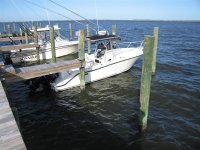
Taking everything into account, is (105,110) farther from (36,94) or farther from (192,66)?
(192,66)

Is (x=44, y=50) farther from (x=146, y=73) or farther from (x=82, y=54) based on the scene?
(x=146, y=73)

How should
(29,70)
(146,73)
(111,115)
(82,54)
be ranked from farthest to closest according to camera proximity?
1. (82,54)
2. (111,115)
3. (29,70)
4. (146,73)

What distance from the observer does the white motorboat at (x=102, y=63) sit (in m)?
12.8

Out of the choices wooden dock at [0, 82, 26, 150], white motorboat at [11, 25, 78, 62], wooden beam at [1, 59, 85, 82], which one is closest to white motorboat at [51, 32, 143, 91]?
wooden beam at [1, 59, 85, 82]

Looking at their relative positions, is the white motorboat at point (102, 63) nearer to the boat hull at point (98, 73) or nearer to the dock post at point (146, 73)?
the boat hull at point (98, 73)

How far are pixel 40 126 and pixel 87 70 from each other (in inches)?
195

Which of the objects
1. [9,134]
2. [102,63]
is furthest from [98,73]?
[9,134]

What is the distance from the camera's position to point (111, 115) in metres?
10.1

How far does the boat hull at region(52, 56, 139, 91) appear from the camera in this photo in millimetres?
12770

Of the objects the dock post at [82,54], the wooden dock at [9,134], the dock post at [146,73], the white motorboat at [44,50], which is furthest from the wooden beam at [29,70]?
the white motorboat at [44,50]

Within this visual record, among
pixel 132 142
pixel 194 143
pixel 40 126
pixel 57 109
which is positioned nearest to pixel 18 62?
pixel 57 109

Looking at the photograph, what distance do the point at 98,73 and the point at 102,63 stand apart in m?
0.70

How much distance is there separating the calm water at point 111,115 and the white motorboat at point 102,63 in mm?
503

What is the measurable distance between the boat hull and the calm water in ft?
1.32
